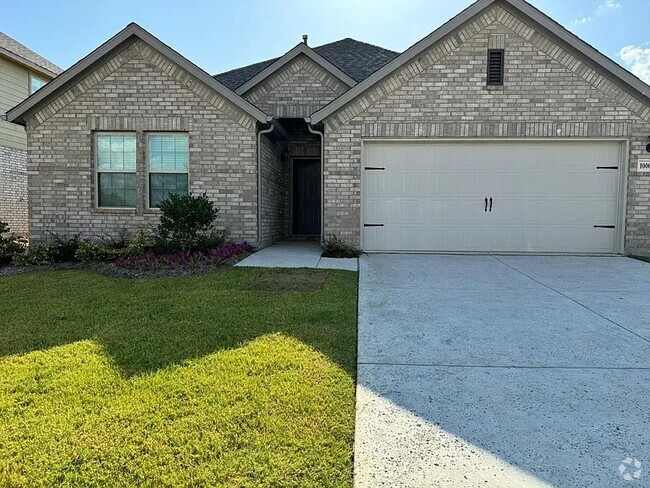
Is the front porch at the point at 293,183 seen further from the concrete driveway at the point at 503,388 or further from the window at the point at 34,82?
the window at the point at 34,82

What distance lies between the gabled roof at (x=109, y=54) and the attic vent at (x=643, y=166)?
25.8 feet

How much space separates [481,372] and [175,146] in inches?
328

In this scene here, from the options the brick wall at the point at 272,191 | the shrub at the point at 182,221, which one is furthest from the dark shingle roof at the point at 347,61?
the shrub at the point at 182,221

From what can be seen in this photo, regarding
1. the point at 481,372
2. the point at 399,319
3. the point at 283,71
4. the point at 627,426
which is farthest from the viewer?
the point at 283,71

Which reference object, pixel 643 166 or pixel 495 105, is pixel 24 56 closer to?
pixel 495 105

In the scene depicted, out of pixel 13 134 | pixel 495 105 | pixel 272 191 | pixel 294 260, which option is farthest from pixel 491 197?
pixel 13 134

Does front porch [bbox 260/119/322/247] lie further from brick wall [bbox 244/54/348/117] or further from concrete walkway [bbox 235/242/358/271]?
concrete walkway [bbox 235/242/358/271]

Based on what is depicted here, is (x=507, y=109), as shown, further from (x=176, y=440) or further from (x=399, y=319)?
(x=176, y=440)

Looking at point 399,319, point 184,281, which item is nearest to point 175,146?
point 184,281

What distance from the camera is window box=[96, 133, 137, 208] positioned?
965 centimetres

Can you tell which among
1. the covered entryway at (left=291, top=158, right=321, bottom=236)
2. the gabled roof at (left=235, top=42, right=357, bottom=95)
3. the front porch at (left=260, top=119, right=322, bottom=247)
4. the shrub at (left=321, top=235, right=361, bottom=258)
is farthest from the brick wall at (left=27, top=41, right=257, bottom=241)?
the covered entryway at (left=291, top=158, right=321, bottom=236)

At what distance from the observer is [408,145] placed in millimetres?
9727

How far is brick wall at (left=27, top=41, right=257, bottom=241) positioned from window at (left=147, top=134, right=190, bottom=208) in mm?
190

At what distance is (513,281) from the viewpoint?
270 inches
